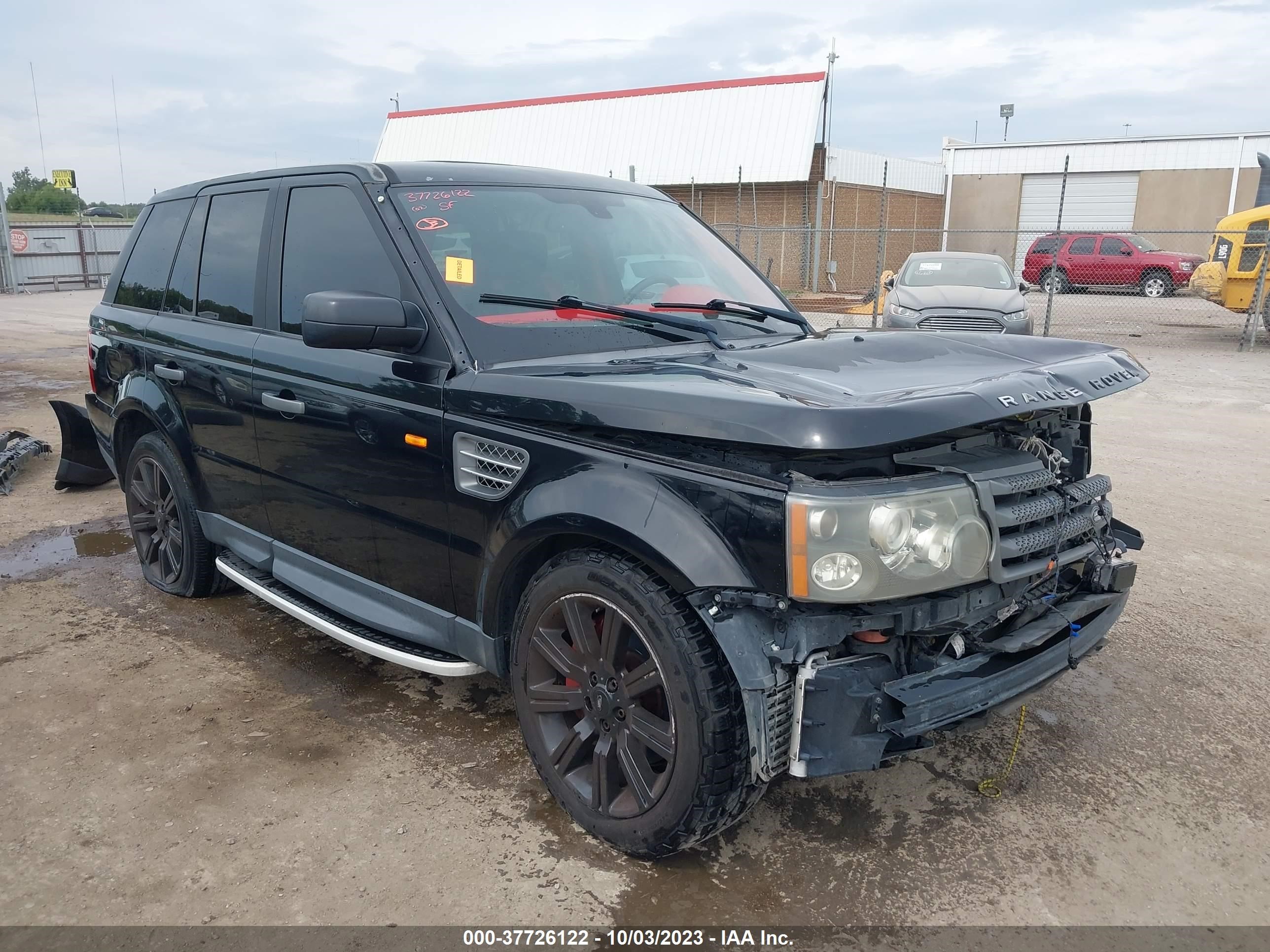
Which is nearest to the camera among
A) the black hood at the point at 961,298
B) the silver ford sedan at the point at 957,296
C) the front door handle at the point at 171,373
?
the front door handle at the point at 171,373

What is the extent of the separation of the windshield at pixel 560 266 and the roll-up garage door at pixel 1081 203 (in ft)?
108

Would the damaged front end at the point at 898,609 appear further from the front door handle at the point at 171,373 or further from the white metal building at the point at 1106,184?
the white metal building at the point at 1106,184

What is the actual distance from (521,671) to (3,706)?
2.19 meters

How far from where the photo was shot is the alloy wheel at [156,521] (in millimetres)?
4680

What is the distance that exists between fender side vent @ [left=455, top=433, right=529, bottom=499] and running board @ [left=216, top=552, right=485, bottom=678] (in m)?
0.60

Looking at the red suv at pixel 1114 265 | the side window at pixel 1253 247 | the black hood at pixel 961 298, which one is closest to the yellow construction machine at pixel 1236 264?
the side window at pixel 1253 247

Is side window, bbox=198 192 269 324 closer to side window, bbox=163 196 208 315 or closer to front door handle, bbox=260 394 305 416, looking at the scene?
side window, bbox=163 196 208 315

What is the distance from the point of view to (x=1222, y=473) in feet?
23.1

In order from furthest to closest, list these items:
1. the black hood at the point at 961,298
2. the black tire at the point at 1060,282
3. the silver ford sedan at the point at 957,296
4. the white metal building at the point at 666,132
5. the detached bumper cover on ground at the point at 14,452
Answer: the white metal building at the point at 666,132, the black tire at the point at 1060,282, the black hood at the point at 961,298, the silver ford sedan at the point at 957,296, the detached bumper cover on ground at the point at 14,452

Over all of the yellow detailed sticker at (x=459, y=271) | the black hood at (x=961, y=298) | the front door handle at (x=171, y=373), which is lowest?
the black hood at (x=961, y=298)

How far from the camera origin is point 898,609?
2.36m

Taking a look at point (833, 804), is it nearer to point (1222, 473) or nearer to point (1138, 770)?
point (1138, 770)

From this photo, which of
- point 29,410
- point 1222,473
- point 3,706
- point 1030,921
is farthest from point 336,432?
point 29,410

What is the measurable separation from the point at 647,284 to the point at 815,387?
1303 millimetres
